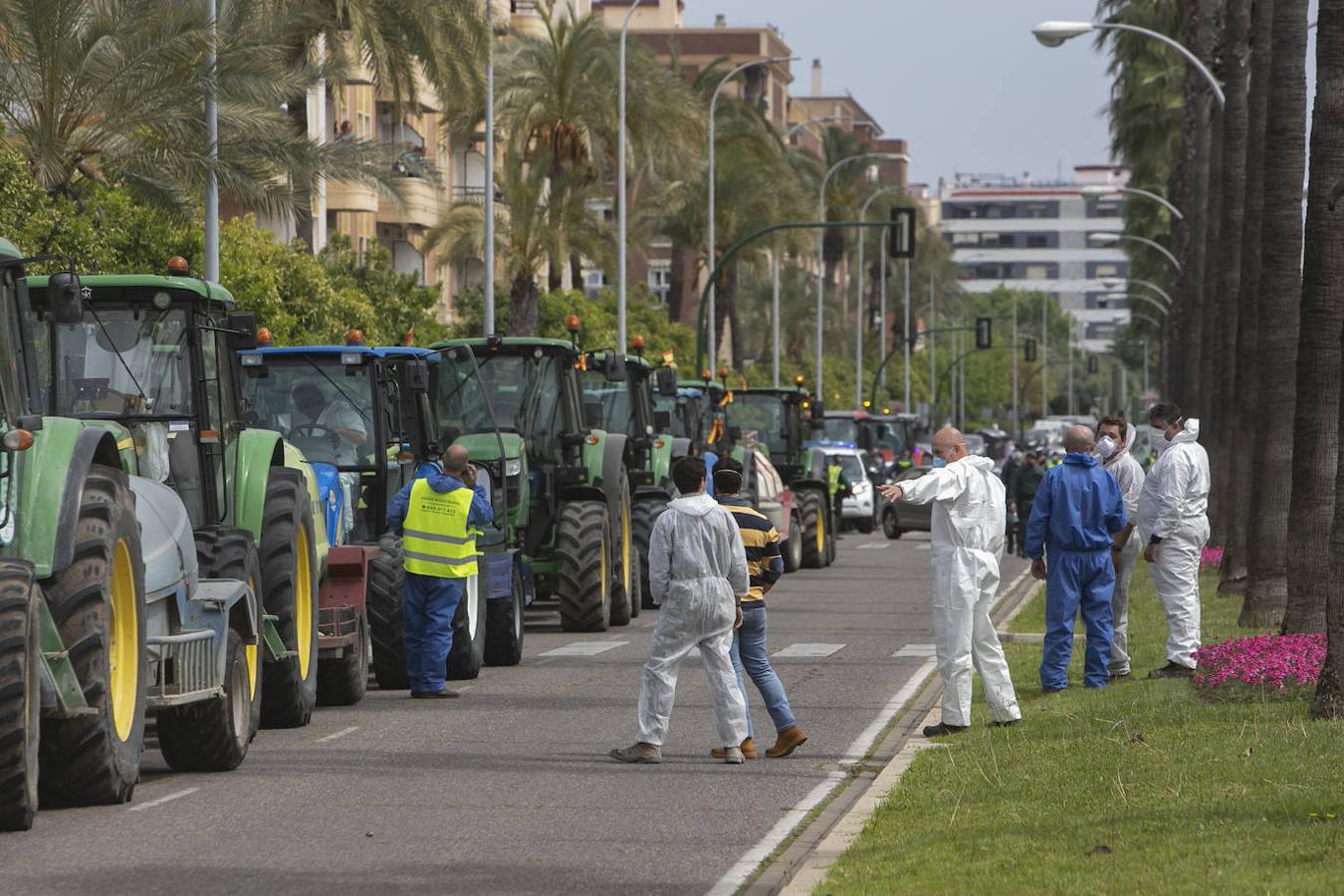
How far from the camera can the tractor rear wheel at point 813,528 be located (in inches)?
1499

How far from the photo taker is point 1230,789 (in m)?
11.2

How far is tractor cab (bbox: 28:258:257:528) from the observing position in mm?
13672

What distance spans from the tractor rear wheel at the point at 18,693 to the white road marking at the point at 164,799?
1.09m

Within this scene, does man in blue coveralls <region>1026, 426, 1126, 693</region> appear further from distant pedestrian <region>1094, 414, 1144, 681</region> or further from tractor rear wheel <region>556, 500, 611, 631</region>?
tractor rear wheel <region>556, 500, 611, 631</region>

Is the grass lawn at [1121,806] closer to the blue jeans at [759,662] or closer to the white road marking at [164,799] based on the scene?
the blue jeans at [759,662]

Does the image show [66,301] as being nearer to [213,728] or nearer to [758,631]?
[213,728]

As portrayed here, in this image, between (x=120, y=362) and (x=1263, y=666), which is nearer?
(x=120, y=362)

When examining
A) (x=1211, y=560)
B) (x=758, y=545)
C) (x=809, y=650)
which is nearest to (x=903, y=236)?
(x=1211, y=560)

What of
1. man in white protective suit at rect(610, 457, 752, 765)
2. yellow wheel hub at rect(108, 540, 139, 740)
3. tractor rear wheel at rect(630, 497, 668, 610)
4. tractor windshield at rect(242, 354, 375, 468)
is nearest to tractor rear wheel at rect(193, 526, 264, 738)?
yellow wheel hub at rect(108, 540, 139, 740)

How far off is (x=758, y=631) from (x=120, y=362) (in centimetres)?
391

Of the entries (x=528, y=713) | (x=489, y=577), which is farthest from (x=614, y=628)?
(x=528, y=713)

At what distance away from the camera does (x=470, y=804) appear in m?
11.8

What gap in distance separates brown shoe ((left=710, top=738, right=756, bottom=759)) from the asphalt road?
0.51ft

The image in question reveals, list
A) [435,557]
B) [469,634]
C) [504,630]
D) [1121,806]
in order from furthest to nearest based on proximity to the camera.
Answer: [504,630] < [469,634] < [435,557] < [1121,806]
